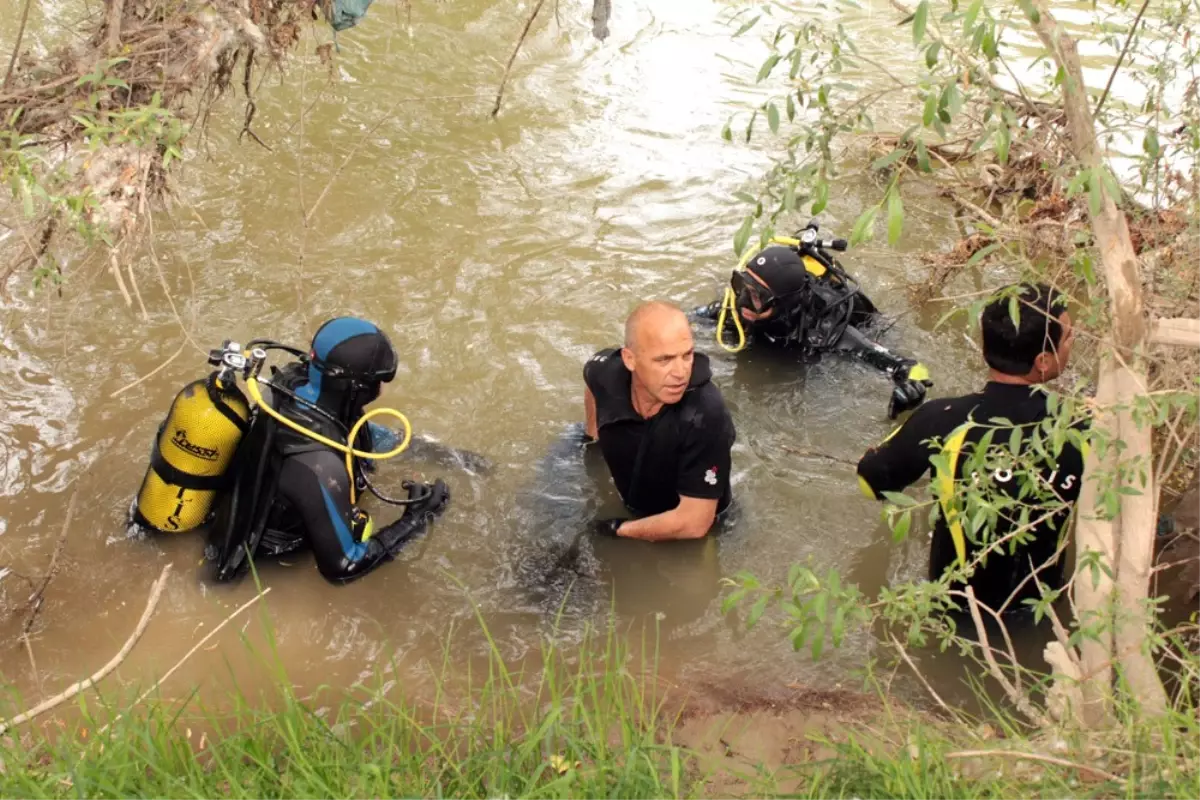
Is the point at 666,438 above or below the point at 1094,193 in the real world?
below

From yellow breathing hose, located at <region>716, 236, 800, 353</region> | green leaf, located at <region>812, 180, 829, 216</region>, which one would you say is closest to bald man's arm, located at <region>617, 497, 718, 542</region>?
yellow breathing hose, located at <region>716, 236, 800, 353</region>

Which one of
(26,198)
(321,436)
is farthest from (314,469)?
(26,198)

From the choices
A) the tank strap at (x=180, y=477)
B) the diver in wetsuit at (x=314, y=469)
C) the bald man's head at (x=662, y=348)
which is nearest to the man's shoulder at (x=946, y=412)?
the bald man's head at (x=662, y=348)

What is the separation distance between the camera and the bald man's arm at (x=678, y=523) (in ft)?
14.0

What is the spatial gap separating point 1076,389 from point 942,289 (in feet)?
12.9

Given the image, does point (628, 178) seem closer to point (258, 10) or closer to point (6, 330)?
point (258, 10)

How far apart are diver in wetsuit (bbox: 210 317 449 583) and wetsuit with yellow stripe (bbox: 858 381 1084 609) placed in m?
1.94

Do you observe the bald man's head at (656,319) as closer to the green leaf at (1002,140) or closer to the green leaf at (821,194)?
the green leaf at (821,194)

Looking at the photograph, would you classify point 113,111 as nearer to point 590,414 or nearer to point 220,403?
point 220,403

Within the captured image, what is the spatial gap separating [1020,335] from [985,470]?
462 mm

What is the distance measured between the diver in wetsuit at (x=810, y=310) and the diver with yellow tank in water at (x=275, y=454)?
2.21 m

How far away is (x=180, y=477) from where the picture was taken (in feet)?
12.9

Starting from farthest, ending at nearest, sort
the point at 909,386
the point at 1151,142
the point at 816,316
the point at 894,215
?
1. the point at 816,316
2. the point at 909,386
3. the point at 1151,142
4. the point at 894,215

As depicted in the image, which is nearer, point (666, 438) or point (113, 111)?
point (113, 111)
